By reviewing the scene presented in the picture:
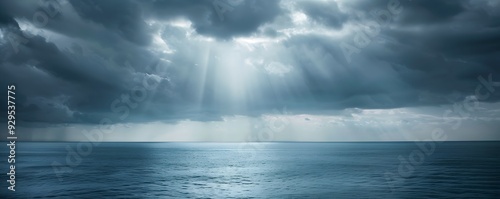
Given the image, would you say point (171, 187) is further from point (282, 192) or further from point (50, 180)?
point (50, 180)

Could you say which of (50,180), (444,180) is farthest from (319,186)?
(50,180)

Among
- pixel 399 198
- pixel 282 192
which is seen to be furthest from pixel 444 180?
pixel 282 192

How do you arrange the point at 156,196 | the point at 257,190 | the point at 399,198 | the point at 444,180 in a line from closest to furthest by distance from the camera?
1. the point at 399,198
2. the point at 156,196
3. the point at 257,190
4. the point at 444,180

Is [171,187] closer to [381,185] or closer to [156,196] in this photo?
[156,196]

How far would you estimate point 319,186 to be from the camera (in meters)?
62.0

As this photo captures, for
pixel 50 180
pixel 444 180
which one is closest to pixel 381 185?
pixel 444 180

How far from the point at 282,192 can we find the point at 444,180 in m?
34.8

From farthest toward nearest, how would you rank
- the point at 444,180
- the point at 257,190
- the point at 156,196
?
the point at 444,180 < the point at 257,190 < the point at 156,196

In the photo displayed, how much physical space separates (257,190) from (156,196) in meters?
17.7

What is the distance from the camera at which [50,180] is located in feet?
229

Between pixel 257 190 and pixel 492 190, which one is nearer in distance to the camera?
pixel 492 190

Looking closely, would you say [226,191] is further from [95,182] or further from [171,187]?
[95,182]

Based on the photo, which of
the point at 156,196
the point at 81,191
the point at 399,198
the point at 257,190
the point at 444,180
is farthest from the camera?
the point at 444,180

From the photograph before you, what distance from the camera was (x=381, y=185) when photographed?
2397 inches
